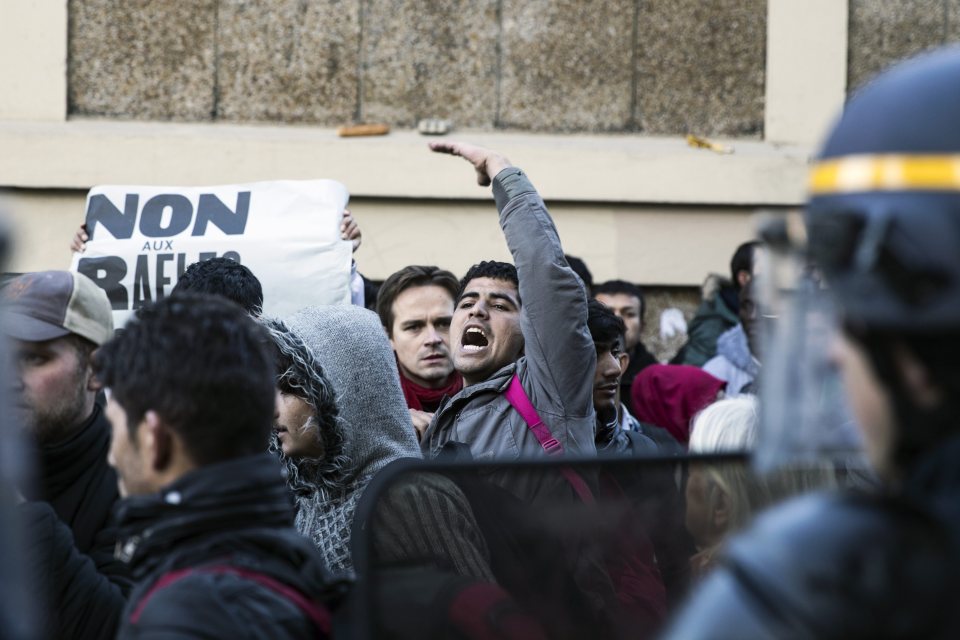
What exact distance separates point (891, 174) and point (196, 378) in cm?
108

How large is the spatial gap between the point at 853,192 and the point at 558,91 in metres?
5.84

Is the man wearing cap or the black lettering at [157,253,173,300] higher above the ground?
the black lettering at [157,253,173,300]

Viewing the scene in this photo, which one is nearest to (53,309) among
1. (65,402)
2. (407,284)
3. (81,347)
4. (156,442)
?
(81,347)

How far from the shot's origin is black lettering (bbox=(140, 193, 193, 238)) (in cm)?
478

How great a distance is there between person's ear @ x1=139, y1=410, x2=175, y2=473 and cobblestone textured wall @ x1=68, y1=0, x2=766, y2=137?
16.4ft

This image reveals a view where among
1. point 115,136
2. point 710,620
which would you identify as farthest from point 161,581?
point 115,136

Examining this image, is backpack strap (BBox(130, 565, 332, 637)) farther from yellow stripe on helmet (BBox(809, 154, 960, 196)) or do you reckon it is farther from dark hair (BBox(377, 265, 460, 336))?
dark hair (BBox(377, 265, 460, 336))

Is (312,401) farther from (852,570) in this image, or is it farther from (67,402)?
(852,570)

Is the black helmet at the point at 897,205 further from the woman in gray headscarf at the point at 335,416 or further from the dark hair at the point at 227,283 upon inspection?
the dark hair at the point at 227,283

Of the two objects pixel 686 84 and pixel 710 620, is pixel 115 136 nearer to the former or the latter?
pixel 686 84

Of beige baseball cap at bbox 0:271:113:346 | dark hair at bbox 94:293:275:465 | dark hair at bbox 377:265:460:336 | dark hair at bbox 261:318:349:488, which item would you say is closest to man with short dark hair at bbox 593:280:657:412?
dark hair at bbox 377:265:460:336

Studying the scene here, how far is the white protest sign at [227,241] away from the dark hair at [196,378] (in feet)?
8.55

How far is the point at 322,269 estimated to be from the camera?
4.69 m

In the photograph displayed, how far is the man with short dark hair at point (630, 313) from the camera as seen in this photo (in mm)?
5988
